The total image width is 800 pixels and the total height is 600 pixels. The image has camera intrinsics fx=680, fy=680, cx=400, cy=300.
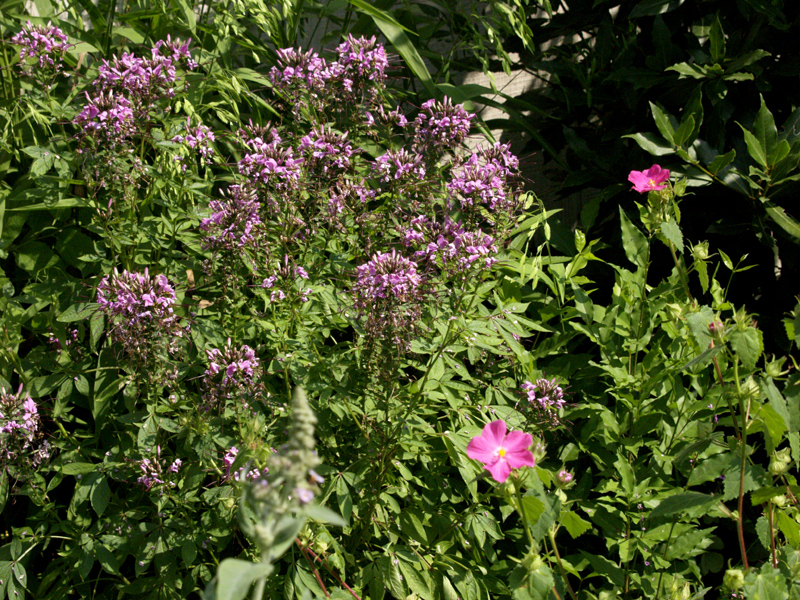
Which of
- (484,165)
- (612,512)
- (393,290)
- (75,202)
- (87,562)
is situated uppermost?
(484,165)

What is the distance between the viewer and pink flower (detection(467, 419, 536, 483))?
99 centimetres

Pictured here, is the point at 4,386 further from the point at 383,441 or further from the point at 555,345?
the point at 555,345

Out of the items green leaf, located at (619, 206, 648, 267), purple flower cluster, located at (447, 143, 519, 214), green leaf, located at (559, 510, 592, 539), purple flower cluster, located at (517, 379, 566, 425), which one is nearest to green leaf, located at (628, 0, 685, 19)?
green leaf, located at (619, 206, 648, 267)

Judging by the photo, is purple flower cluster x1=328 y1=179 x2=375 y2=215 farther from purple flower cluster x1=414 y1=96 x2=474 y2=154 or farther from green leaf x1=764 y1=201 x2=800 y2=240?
green leaf x1=764 y1=201 x2=800 y2=240

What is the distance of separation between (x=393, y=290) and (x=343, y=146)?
0.53 meters

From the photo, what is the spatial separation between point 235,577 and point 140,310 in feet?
2.88

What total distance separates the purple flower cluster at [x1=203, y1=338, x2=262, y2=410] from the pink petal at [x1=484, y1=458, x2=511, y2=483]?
61 centimetres

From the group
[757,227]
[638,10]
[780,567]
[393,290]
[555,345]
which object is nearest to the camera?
[780,567]

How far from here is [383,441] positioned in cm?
153

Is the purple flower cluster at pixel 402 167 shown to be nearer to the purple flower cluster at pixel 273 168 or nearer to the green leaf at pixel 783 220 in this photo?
the purple flower cluster at pixel 273 168

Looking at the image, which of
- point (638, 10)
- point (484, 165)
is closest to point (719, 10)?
point (638, 10)

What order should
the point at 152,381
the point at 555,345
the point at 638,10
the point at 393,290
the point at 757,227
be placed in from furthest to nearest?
the point at 638,10
the point at 757,227
the point at 555,345
the point at 152,381
the point at 393,290

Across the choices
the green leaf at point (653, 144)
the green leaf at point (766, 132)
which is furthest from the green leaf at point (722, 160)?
the green leaf at point (653, 144)

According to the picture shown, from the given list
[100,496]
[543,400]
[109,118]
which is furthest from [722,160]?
[100,496]
